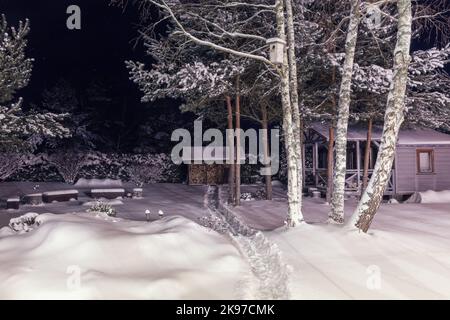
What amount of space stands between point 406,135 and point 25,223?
738 inches

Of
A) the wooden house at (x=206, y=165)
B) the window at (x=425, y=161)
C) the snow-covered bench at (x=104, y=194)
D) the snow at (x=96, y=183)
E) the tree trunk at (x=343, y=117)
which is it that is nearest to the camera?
the tree trunk at (x=343, y=117)

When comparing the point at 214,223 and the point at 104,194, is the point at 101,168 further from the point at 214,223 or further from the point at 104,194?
the point at 214,223

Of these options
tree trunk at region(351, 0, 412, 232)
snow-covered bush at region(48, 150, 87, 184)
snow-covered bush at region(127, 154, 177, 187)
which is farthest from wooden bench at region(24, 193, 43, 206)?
tree trunk at region(351, 0, 412, 232)

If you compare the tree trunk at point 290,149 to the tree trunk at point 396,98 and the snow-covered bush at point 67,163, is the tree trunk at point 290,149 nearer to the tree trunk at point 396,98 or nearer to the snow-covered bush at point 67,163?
the tree trunk at point 396,98

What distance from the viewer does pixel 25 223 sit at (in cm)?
1127

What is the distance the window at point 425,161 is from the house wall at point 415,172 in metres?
0.19

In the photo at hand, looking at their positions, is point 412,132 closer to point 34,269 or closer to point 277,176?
point 277,176

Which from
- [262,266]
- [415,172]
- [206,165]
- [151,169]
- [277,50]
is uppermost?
[277,50]

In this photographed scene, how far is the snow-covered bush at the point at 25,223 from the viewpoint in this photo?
1075cm

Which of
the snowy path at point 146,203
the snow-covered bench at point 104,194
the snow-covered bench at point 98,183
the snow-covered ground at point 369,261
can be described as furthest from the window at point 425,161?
the snow-covered bench at point 98,183

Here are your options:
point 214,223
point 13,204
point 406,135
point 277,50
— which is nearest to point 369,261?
point 277,50

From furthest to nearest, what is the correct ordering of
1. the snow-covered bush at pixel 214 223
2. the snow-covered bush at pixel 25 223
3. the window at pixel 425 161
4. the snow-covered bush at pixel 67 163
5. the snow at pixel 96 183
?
the snow-covered bush at pixel 67 163 < the snow at pixel 96 183 < the window at pixel 425 161 < the snow-covered bush at pixel 214 223 < the snow-covered bush at pixel 25 223

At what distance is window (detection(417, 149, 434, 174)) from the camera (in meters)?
22.1

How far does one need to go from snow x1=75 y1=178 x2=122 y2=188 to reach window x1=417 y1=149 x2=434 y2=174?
1906 centimetres
